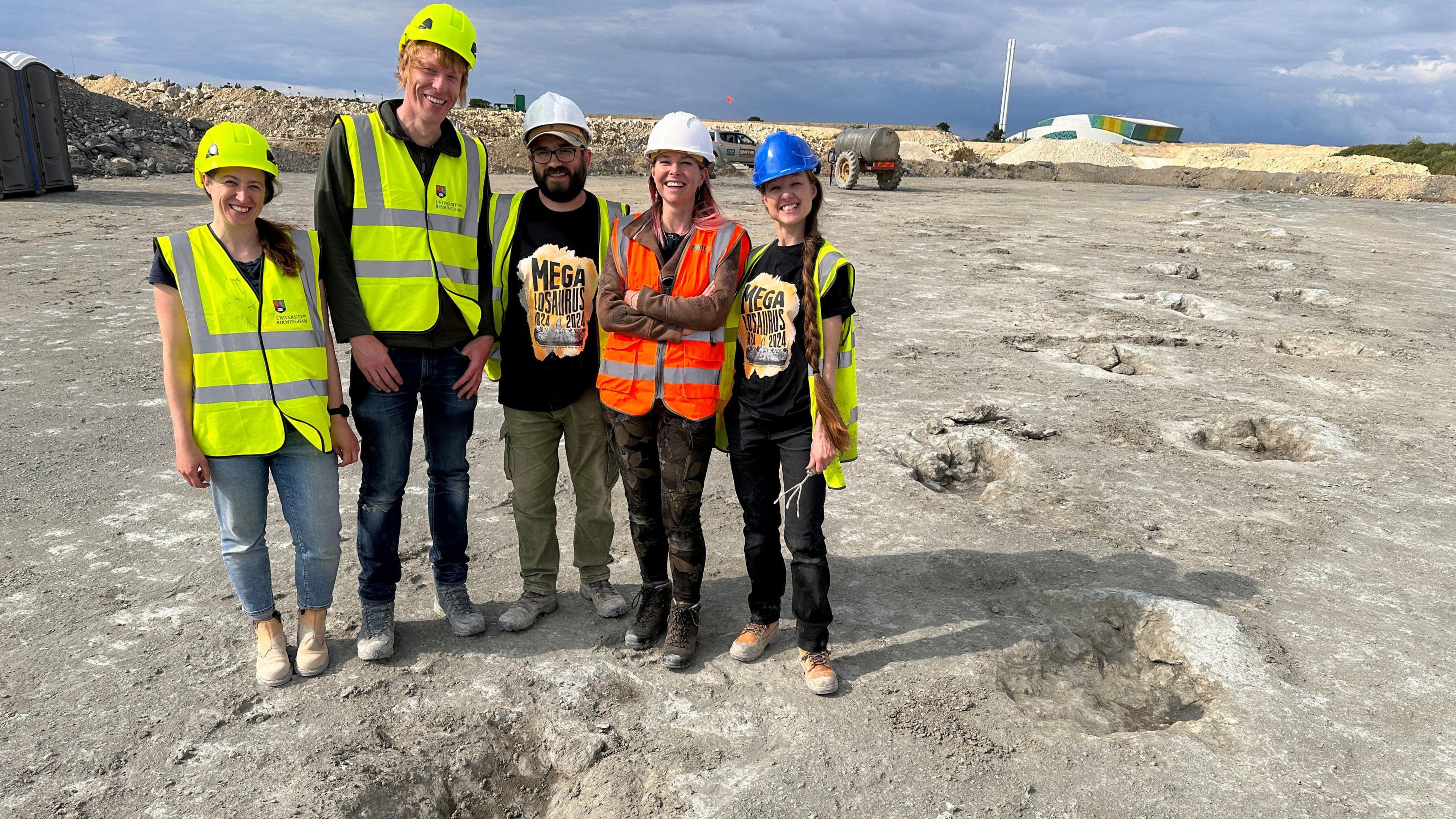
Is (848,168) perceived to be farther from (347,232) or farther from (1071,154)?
(347,232)

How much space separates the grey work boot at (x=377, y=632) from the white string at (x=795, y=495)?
1.49 meters

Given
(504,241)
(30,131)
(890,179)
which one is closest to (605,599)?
(504,241)

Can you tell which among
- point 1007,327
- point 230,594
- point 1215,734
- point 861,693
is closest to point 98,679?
point 230,594

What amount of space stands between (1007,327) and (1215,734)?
5852 millimetres

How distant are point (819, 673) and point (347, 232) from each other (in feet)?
7.11

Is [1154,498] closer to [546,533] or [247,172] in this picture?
[546,533]

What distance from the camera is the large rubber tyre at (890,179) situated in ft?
79.7

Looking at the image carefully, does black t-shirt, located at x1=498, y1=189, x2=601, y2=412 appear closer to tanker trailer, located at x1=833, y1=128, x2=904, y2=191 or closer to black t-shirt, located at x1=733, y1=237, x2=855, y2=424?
black t-shirt, located at x1=733, y1=237, x2=855, y2=424

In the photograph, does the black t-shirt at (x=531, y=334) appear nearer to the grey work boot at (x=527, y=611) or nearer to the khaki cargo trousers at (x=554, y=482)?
the khaki cargo trousers at (x=554, y=482)

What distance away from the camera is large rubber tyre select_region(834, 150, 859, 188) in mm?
23688

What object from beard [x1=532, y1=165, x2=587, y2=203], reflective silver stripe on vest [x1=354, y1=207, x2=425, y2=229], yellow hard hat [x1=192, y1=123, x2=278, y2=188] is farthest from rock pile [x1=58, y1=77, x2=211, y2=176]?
beard [x1=532, y1=165, x2=587, y2=203]

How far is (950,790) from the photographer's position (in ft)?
8.57

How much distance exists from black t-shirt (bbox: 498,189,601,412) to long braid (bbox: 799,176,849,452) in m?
0.81

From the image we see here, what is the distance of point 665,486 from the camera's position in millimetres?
3166
